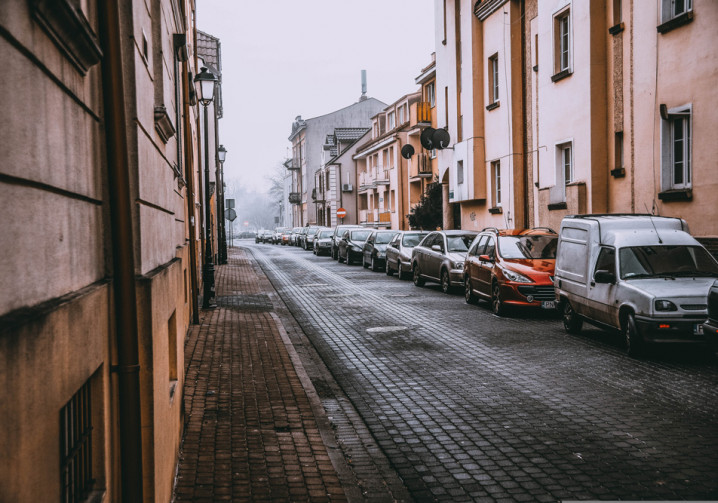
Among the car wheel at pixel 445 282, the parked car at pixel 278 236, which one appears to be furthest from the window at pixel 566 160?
the parked car at pixel 278 236

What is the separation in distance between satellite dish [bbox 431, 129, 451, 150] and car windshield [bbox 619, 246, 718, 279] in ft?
66.8

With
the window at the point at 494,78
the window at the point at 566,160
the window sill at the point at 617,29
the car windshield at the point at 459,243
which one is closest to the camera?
the window sill at the point at 617,29

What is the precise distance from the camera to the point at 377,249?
29.9 m

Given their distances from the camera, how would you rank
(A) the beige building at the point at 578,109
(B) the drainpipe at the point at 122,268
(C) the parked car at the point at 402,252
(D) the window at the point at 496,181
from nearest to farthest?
(B) the drainpipe at the point at 122,268 < (A) the beige building at the point at 578,109 < (C) the parked car at the point at 402,252 < (D) the window at the point at 496,181

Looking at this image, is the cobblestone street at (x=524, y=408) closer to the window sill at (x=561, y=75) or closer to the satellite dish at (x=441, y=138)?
the window sill at (x=561, y=75)

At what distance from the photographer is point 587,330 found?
13.0 meters

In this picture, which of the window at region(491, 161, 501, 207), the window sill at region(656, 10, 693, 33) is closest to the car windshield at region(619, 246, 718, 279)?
the window sill at region(656, 10, 693, 33)

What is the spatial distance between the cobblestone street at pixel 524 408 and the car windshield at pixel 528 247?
210 cm

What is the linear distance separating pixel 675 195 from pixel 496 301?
14.4ft

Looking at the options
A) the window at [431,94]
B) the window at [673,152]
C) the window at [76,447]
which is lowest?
the window at [76,447]

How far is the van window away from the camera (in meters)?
11.0

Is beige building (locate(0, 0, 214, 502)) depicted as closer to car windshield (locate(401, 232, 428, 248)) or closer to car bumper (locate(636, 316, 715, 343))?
car bumper (locate(636, 316, 715, 343))

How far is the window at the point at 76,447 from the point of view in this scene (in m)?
2.66

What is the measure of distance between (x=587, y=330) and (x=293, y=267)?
22.1 metres
